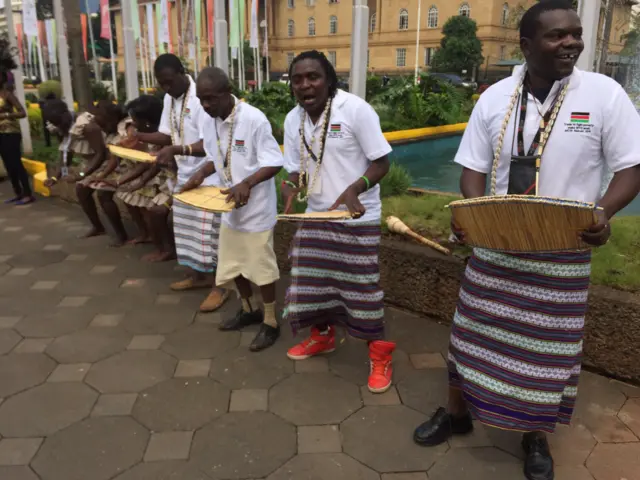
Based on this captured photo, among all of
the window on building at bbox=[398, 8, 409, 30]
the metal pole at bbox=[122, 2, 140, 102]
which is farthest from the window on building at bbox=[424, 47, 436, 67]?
the metal pole at bbox=[122, 2, 140, 102]

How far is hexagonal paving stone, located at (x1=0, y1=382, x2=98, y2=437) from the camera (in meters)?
2.66

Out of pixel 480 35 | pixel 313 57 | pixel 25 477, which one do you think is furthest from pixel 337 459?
pixel 480 35

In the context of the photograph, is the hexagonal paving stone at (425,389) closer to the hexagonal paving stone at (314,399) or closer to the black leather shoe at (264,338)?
the hexagonal paving stone at (314,399)

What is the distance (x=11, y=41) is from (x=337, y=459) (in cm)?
910

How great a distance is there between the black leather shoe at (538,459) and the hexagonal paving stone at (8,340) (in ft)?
10.2

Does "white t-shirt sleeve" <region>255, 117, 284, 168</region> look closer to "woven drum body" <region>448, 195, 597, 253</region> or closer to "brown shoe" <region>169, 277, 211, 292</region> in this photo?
"woven drum body" <region>448, 195, 597, 253</region>

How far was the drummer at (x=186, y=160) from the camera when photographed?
154 inches

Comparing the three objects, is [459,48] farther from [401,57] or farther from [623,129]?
[623,129]

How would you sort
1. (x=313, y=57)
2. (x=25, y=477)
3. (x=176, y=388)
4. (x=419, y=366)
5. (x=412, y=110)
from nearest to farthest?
1. (x=25, y=477)
2. (x=313, y=57)
3. (x=176, y=388)
4. (x=419, y=366)
5. (x=412, y=110)

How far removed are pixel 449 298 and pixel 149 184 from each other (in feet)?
9.27

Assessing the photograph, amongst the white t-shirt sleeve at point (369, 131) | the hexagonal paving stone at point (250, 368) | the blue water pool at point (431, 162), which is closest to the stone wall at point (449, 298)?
the hexagonal paving stone at point (250, 368)

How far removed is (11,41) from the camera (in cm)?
871

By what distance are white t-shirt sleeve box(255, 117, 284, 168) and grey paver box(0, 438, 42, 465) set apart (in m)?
1.83

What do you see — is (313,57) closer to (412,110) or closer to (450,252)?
(450,252)
